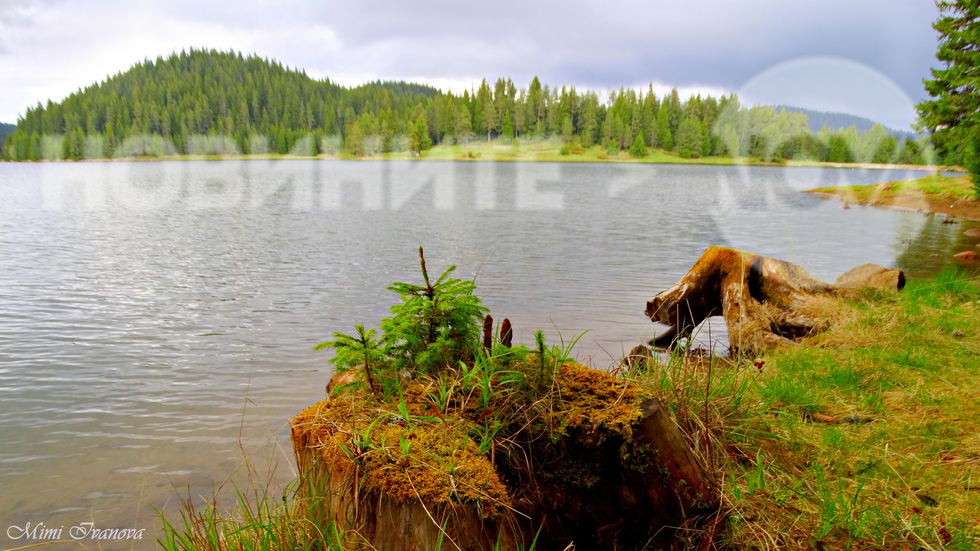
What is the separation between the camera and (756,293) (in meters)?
10.4

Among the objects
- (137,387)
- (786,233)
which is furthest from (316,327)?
(786,233)

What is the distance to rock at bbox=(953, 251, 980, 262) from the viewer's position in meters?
18.0

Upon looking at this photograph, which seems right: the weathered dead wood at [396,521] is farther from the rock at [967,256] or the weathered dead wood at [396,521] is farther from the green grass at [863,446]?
the rock at [967,256]

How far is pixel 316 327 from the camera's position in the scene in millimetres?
11227

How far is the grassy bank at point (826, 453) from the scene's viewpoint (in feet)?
9.37

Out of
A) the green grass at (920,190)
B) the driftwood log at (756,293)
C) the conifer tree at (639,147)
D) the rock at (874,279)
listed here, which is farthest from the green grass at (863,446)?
the conifer tree at (639,147)

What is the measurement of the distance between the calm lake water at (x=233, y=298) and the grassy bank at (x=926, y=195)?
2137 millimetres

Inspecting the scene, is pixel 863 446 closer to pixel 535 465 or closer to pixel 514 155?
pixel 535 465

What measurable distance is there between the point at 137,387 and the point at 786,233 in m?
28.5

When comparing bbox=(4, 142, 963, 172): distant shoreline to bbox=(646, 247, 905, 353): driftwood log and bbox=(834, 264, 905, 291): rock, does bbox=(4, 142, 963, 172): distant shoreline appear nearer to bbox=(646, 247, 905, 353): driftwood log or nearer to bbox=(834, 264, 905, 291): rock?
bbox=(834, 264, 905, 291): rock

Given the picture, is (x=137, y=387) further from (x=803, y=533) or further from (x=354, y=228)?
(x=354, y=228)

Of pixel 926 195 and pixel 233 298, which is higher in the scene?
pixel 926 195

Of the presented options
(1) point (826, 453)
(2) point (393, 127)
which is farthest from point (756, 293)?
(2) point (393, 127)

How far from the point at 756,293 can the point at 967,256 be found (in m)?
13.6
